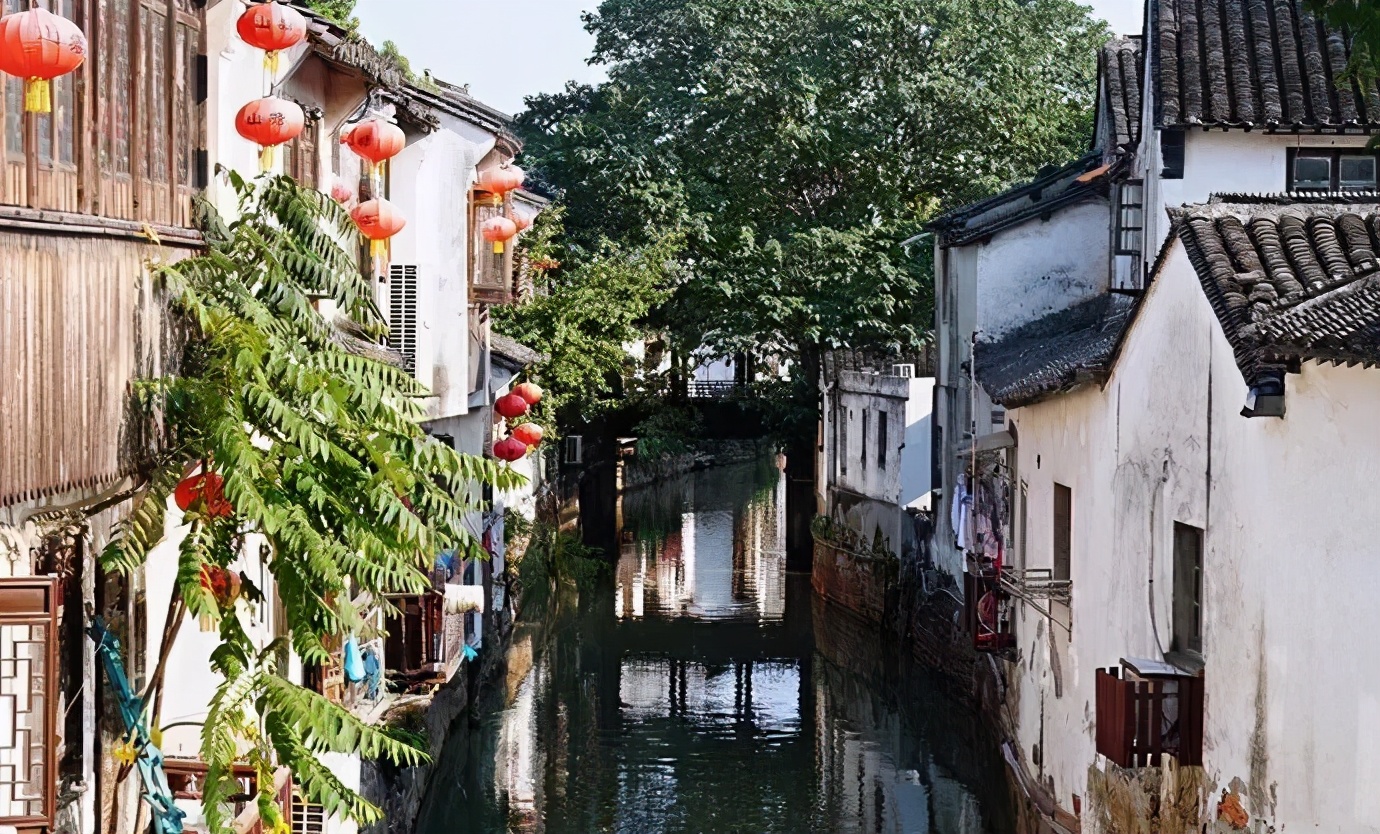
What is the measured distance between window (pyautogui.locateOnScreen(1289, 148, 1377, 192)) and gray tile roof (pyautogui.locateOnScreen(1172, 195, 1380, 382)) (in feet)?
24.5

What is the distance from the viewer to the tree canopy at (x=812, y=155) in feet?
125

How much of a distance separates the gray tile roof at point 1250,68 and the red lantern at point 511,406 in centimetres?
1056

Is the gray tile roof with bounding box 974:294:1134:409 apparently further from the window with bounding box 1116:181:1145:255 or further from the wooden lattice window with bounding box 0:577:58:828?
the wooden lattice window with bounding box 0:577:58:828

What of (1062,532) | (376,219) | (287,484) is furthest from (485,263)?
(287,484)

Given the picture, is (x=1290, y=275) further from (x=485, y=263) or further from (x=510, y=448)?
(x=510, y=448)

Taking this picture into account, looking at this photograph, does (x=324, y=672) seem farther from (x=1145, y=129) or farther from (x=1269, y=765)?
(x=1145, y=129)

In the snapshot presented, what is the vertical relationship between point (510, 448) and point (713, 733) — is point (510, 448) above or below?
above

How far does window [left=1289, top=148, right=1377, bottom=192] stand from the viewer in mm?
20938

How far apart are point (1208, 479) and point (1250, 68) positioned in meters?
10.3

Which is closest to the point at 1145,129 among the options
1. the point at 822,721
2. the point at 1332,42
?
the point at 1332,42

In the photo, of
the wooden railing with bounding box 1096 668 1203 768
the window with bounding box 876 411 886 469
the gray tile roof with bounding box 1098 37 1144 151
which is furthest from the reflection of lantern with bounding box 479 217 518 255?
the window with bounding box 876 411 886 469

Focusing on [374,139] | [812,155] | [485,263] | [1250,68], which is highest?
[812,155]

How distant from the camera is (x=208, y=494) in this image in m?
9.41

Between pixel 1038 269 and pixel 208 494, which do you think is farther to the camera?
pixel 1038 269
